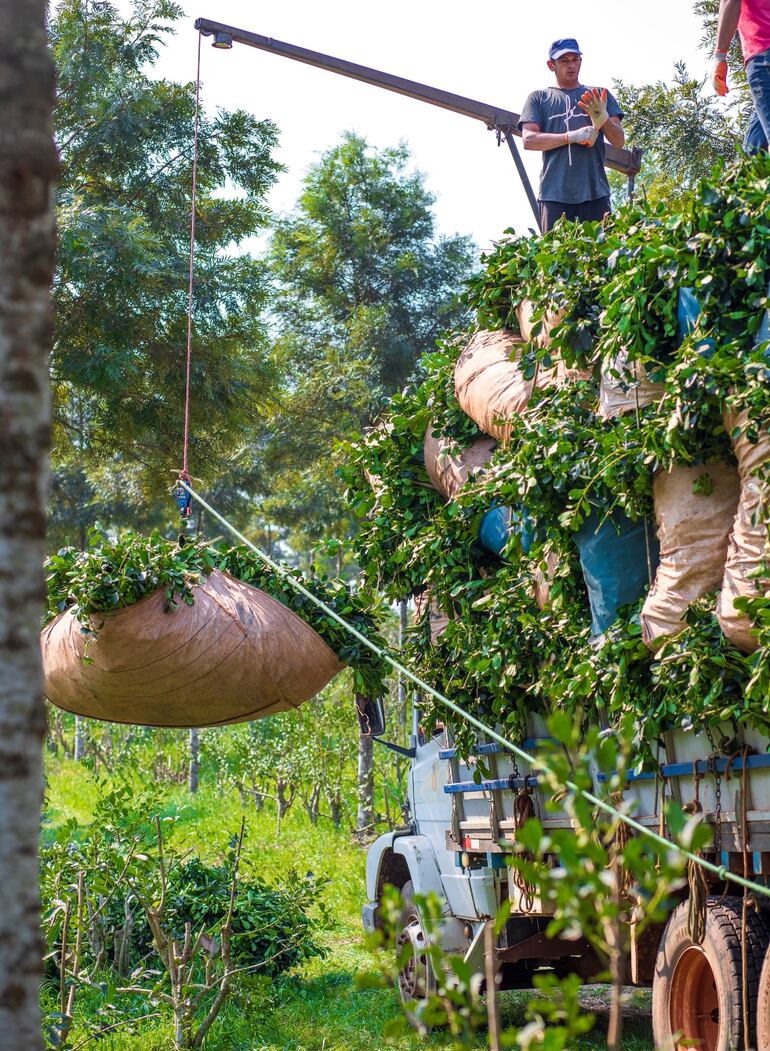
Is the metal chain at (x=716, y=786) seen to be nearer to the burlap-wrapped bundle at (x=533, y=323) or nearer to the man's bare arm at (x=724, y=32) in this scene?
the burlap-wrapped bundle at (x=533, y=323)

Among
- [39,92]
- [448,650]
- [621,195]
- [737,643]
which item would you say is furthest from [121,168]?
[39,92]

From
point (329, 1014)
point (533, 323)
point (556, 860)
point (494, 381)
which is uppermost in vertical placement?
point (533, 323)

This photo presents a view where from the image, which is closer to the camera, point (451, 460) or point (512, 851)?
point (512, 851)

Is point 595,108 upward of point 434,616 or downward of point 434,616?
upward

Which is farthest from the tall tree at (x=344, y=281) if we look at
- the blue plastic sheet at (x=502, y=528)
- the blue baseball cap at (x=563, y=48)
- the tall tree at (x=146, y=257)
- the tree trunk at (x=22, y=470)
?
the tree trunk at (x=22, y=470)

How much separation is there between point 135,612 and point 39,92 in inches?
140

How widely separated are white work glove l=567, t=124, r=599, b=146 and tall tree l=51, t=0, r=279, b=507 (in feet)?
15.7

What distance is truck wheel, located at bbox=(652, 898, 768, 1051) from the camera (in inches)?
168

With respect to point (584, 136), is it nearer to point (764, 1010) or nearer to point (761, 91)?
point (761, 91)

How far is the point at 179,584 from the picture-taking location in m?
5.45

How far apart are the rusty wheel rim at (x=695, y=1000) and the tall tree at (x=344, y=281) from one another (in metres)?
10.5

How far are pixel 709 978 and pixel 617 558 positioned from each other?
1623 mm

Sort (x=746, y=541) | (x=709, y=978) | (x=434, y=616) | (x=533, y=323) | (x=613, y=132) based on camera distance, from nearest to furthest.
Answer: (x=746, y=541), (x=709, y=978), (x=533, y=323), (x=434, y=616), (x=613, y=132)

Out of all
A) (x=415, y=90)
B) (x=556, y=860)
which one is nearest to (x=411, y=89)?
(x=415, y=90)
